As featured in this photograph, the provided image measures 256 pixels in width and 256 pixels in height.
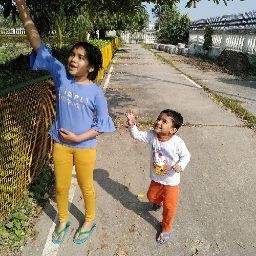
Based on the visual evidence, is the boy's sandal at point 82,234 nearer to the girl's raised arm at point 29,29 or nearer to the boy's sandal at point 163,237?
the boy's sandal at point 163,237

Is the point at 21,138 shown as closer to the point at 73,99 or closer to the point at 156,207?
the point at 73,99

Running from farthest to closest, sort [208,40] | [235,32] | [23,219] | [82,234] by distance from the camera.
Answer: [208,40] < [235,32] < [23,219] < [82,234]

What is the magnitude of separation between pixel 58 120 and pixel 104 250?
136 cm

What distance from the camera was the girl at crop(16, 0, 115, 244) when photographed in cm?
313

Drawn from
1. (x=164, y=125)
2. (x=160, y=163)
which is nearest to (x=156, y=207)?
(x=160, y=163)

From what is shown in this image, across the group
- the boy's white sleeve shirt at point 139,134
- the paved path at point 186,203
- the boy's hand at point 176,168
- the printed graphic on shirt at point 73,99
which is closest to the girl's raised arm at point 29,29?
the printed graphic on shirt at point 73,99

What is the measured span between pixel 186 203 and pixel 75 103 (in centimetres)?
218

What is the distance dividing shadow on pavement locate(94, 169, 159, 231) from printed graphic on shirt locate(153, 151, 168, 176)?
736 millimetres

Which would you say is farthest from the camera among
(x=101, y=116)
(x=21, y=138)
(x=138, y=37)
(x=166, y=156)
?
(x=138, y=37)

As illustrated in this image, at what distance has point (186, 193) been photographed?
486cm

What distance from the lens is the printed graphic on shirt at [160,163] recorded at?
11.9 ft

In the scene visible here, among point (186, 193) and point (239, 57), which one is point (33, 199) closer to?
point (186, 193)

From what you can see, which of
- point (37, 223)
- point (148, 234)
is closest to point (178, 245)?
point (148, 234)

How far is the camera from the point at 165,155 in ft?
11.8
